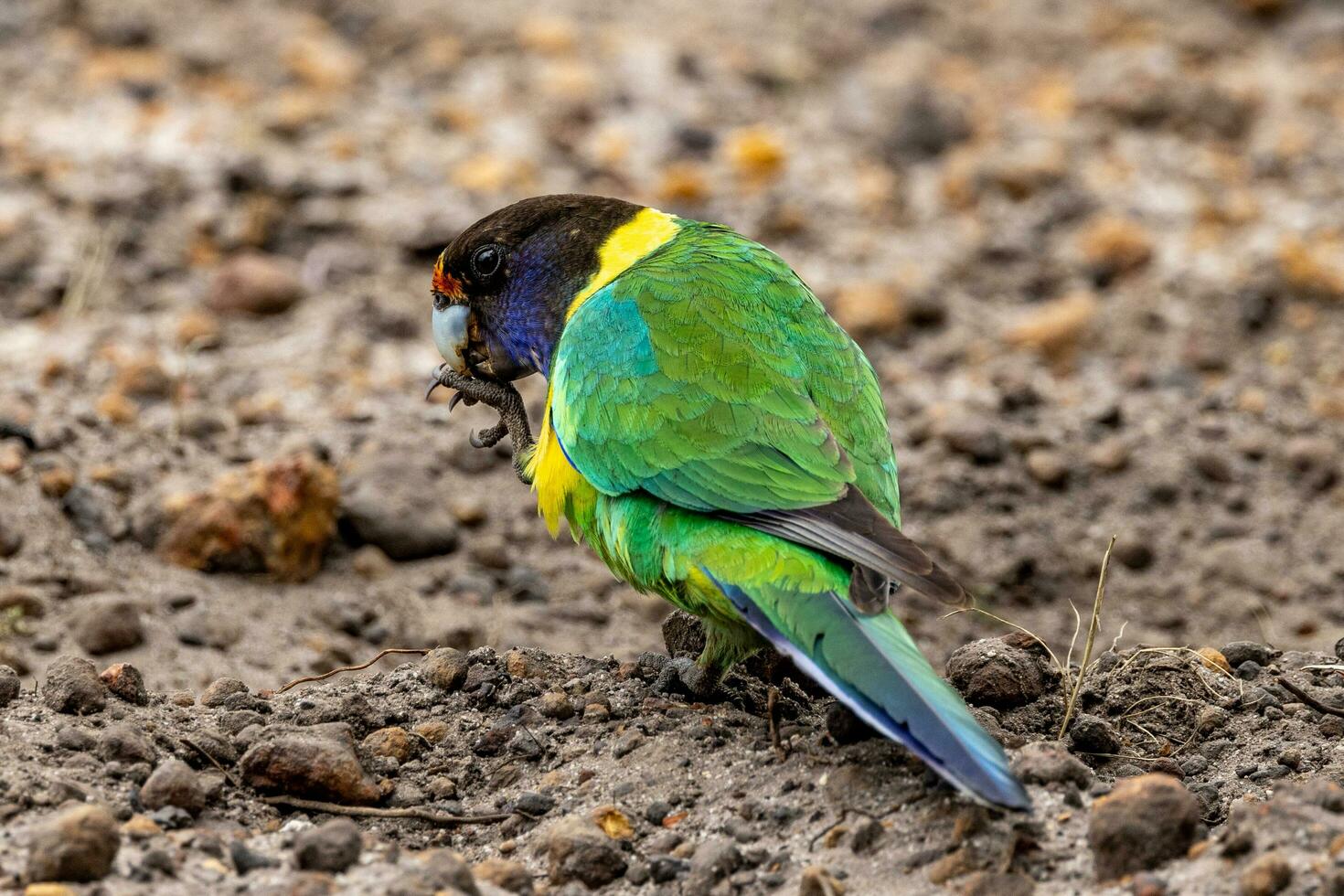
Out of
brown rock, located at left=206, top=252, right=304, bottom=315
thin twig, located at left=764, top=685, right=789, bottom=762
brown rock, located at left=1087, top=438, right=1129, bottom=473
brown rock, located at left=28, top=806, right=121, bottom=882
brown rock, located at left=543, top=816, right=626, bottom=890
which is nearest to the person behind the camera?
brown rock, located at left=28, top=806, right=121, bottom=882

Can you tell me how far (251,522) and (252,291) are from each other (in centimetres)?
190

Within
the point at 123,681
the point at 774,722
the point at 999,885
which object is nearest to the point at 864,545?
the point at 774,722

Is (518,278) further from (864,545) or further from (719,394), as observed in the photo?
(864,545)

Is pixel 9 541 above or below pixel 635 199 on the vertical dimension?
below

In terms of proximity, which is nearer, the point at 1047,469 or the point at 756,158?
the point at 1047,469

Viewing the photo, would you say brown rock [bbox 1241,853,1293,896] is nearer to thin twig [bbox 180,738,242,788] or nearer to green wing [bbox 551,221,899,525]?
green wing [bbox 551,221,899,525]

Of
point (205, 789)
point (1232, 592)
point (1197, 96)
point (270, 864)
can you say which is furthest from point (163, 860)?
point (1197, 96)

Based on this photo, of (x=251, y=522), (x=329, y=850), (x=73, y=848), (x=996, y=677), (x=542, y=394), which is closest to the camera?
(x=73, y=848)

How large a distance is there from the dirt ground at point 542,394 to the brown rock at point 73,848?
3 cm

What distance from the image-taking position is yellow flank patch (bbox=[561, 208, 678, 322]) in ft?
14.3

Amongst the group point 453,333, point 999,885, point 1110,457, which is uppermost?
point 453,333

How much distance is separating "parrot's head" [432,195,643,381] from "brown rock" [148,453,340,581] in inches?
35.9

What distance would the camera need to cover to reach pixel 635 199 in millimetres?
7715

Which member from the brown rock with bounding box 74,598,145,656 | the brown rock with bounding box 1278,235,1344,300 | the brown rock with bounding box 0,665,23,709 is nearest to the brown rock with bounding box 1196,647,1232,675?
the brown rock with bounding box 0,665,23,709
